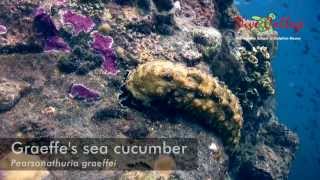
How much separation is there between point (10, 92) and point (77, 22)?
2551 millimetres

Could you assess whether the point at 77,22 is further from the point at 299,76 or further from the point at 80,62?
the point at 299,76

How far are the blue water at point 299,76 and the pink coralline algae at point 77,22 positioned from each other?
28623 mm

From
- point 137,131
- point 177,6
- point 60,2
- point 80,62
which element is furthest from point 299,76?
point 137,131

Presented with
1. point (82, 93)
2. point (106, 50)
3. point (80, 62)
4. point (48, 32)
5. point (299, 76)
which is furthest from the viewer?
point (299, 76)

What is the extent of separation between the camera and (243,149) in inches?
480

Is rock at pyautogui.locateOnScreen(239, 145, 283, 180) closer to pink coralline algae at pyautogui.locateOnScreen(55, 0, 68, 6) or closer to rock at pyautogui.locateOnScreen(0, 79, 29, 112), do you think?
pink coralline algae at pyautogui.locateOnScreen(55, 0, 68, 6)

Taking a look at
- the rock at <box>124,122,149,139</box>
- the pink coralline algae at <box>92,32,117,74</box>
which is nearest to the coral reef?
the pink coralline algae at <box>92,32,117,74</box>

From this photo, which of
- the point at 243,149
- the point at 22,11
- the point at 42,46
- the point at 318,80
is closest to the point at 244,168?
the point at 243,149

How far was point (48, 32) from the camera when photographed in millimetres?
9320

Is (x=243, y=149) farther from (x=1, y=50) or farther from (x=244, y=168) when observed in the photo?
(x=1, y=50)

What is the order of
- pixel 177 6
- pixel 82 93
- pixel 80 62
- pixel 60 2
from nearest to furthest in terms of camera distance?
pixel 82 93, pixel 80 62, pixel 60 2, pixel 177 6

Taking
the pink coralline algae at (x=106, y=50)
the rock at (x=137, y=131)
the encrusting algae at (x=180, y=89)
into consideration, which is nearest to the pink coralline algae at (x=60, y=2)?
the pink coralline algae at (x=106, y=50)

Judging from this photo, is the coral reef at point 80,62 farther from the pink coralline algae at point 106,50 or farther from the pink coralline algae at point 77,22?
the pink coralline algae at point 77,22

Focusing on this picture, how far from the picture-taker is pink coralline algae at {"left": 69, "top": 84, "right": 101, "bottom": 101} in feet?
27.9
